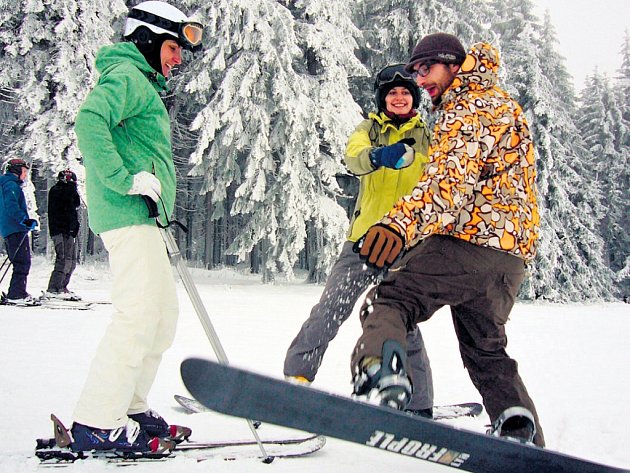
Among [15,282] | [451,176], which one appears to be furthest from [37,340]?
[451,176]

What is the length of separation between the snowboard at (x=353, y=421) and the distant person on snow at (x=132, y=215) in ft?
3.50

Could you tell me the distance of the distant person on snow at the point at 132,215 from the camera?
2.39 metres

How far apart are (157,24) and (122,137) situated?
1.90 ft

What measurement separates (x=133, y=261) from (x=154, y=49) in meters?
1.07

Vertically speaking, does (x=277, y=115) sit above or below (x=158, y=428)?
above

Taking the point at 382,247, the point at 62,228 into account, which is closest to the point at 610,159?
the point at 62,228

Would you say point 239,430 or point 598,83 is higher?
point 598,83

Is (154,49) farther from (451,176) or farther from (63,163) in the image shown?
(63,163)

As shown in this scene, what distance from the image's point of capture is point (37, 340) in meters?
5.43

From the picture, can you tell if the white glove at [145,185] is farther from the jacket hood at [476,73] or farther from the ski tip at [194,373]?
the jacket hood at [476,73]

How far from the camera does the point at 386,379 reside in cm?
177

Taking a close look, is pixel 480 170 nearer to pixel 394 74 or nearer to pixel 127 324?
pixel 394 74

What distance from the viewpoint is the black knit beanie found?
228 cm

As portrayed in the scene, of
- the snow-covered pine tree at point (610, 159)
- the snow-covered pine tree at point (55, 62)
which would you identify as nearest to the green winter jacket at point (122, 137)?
the snow-covered pine tree at point (55, 62)
